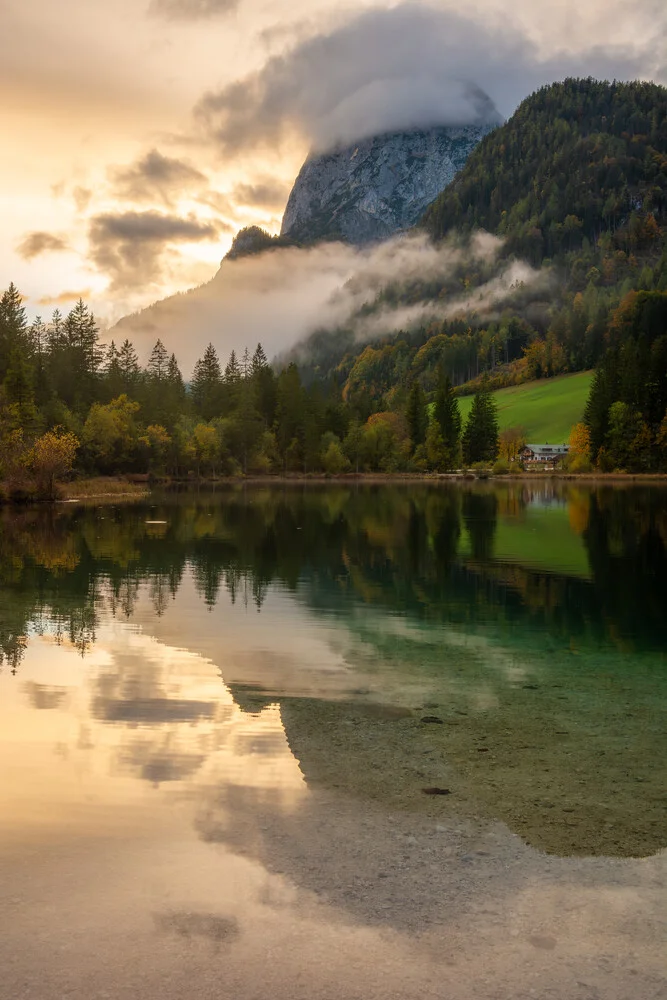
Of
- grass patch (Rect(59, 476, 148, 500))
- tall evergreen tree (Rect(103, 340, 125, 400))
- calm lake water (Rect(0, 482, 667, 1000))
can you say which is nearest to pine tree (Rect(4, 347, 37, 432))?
grass patch (Rect(59, 476, 148, 500))

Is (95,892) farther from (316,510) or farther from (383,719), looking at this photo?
(316,510)

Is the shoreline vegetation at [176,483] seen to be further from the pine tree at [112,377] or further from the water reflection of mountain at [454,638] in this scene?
the water reflection of mountain at [454,638]

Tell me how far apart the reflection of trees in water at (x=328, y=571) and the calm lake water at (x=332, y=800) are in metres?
0.45

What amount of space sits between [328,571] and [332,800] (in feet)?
91.9

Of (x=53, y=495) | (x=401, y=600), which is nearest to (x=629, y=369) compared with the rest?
(x=53, y=495)

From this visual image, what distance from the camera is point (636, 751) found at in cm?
1368

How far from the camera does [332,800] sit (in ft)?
36.9

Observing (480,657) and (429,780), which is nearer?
(429,780)

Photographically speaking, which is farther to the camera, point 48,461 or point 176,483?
point 176,483

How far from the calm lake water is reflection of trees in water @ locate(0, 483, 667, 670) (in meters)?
0.45

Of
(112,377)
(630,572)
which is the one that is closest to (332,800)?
(630,572)

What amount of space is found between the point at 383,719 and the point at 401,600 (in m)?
15.6

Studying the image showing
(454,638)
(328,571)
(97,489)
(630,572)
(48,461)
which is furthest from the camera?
(97,489)

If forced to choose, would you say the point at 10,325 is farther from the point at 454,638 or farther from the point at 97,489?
the point at 454,638
